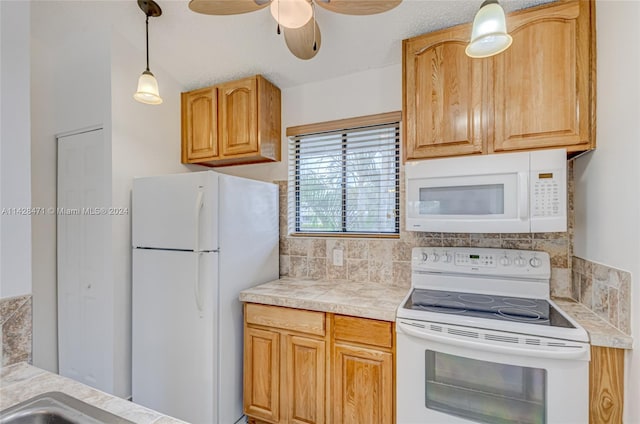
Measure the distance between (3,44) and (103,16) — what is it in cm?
131

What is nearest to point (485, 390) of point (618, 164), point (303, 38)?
point (618, 164)

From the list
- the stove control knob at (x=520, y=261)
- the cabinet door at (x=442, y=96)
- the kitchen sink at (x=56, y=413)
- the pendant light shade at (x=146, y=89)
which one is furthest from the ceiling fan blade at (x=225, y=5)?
the stove control knob at (x=520, y=261)

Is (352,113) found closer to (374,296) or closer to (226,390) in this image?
(374,296)

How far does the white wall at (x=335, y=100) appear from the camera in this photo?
2164 mm

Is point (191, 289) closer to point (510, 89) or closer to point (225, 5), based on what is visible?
point (225, 5)

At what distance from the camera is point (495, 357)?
4.28 ft

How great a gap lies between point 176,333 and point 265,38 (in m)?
2.02

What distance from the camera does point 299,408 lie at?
1746 mm

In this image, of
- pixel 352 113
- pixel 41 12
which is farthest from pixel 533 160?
pixel 41 12

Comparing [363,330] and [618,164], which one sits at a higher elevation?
[618,164]

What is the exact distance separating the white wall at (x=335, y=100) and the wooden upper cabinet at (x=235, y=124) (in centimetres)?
9

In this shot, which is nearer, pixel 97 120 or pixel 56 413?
pixel 56 413

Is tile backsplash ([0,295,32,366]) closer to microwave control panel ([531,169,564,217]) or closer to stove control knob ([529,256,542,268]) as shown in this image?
microwave control panel ([531,169,564,217])

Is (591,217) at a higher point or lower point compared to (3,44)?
lower
